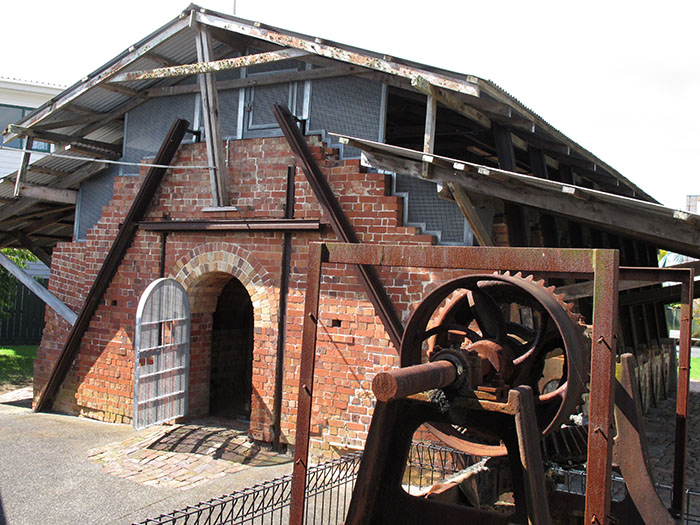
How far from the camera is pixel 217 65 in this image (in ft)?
28.6

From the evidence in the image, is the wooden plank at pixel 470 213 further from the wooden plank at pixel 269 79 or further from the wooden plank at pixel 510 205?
the wooden plank at pixel 269 79

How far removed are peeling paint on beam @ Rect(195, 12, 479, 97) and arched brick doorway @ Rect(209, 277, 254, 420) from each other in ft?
13.9

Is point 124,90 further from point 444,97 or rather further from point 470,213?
point 470,213

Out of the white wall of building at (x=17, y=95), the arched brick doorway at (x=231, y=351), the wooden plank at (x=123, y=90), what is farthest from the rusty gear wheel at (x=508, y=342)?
the white wall of building at (x=17, y=95)

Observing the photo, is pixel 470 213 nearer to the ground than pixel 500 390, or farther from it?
farther from it

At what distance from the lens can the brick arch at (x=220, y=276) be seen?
9102 mm

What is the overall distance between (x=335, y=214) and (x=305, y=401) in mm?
4733

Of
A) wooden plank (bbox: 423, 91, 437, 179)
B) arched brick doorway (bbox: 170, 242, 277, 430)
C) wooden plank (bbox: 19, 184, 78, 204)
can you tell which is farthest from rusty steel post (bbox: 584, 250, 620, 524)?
wooden plank (bbox: 19, 184, 78, 204)

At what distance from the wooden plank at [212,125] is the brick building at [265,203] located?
0.03 metres

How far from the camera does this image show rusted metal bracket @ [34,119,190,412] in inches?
392

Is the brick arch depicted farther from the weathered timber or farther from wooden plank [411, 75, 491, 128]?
wooden plank [411, 75, 491, 128]

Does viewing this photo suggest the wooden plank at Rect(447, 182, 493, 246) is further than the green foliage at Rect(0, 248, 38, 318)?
No

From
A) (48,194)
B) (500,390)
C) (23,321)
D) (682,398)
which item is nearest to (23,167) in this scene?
(48,194)

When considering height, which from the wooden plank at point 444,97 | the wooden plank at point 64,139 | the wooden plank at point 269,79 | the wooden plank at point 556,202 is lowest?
the wooden plank at point 556,202
